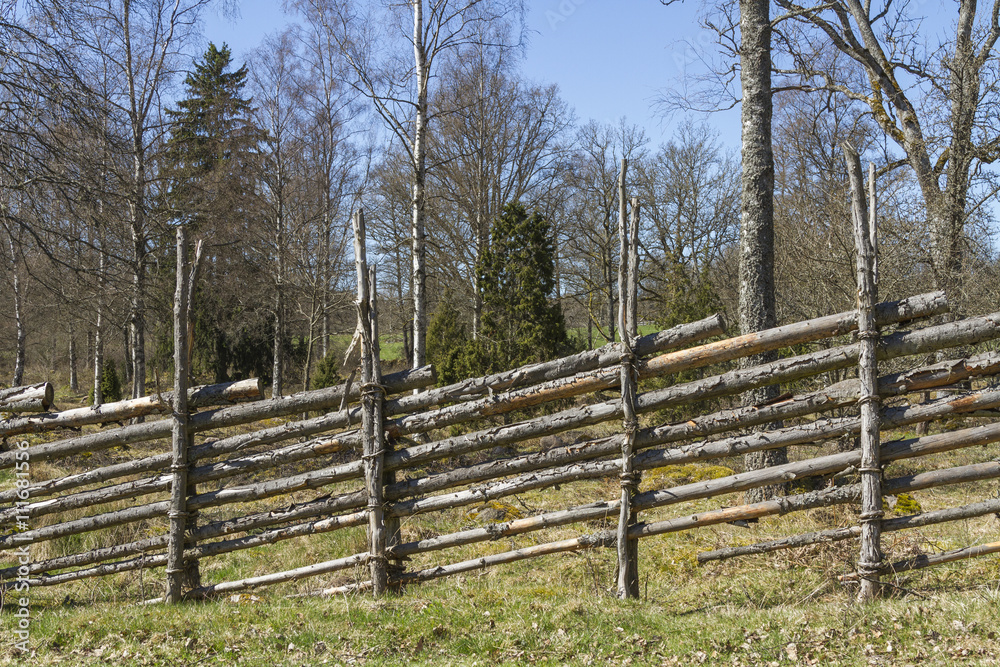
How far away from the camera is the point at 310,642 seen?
397 centimetres

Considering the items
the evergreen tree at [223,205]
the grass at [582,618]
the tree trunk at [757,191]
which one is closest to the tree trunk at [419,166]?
the evergreen tree at [223,205]

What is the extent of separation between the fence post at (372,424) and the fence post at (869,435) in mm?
3118

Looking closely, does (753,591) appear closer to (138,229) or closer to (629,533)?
(629,533)

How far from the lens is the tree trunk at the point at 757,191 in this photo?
6.87 meters

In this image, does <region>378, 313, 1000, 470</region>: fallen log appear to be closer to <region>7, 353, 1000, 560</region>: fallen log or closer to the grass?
<region>7, 353, 1000, 560</region>: fallen log

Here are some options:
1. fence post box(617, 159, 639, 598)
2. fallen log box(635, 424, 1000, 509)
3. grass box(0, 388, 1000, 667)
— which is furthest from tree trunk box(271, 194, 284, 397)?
fallen log box(635, 424, 1000, 509)

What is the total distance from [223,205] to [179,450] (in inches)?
413

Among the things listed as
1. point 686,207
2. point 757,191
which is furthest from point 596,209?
point 757,191

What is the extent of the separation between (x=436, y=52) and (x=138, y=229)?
6.55m

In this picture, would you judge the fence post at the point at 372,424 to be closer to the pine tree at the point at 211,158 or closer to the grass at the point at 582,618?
the grass at the point at 582,618

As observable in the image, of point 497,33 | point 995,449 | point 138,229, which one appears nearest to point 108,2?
point 138,229

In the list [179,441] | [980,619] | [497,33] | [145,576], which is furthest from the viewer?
[497,33]

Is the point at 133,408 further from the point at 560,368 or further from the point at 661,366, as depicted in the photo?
the point at 661,366

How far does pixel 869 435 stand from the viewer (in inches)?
160
